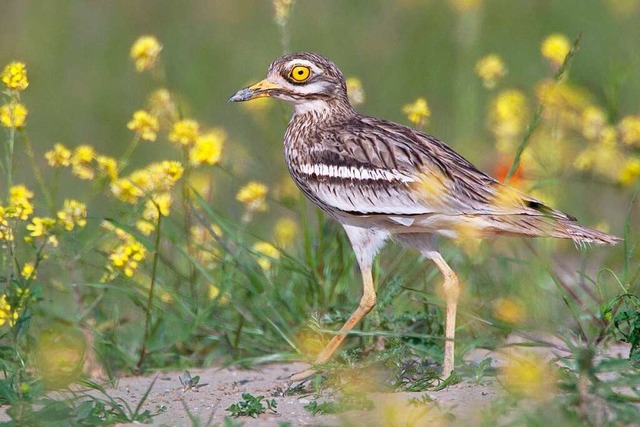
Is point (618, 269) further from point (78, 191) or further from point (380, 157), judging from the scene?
point (78, 191)

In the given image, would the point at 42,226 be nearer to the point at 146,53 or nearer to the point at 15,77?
the point at 15,77

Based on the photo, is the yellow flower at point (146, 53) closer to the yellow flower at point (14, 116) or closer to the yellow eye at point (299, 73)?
the yellow eye at point (299, 73)

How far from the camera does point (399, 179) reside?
5500 millimetres

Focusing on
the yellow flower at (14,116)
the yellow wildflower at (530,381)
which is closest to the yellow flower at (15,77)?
the yellow flower at (14,116)

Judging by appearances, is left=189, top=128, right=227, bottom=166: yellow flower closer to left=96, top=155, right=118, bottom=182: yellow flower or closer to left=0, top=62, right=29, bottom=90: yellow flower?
left=96, top=155, right=118, bottom=182: yellow flower

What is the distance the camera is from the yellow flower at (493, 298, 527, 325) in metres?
5.32

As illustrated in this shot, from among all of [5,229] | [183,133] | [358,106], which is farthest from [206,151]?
[358,106]

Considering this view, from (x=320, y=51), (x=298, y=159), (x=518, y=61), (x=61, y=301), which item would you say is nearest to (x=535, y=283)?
(x=298, y=159)

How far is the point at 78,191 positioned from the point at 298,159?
5.33 m

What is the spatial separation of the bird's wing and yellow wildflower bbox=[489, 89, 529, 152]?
5.26 feet

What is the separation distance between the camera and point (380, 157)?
562cm

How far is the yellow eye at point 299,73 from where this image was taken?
19.9 ft

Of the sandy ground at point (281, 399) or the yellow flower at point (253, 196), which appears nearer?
the sandy ground at point (281, 399)

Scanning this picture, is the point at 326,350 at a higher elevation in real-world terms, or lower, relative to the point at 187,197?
lower
